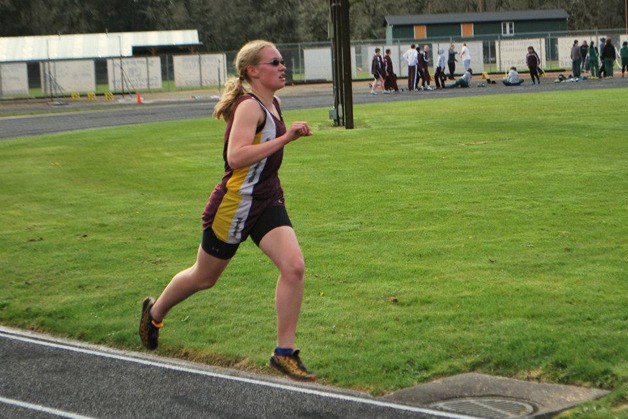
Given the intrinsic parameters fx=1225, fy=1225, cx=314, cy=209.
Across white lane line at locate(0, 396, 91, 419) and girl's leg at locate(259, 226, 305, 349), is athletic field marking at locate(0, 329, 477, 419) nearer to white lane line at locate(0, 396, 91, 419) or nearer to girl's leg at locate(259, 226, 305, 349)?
girl's leg at locate(259, 226, 305, 349)

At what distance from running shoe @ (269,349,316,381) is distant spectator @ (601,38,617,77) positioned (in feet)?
148

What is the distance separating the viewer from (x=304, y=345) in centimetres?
784

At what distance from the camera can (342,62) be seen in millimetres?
27641

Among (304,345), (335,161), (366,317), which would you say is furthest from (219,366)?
(335,161)

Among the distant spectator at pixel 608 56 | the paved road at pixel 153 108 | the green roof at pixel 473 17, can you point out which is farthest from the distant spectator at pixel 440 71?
the green roof at pixel 473 17

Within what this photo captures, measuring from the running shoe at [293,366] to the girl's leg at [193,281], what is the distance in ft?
2.10

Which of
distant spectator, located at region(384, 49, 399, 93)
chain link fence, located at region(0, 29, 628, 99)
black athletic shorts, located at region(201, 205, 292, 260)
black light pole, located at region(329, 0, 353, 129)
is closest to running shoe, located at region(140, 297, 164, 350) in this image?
black athletic shorts, located at region(201, 205, 292, 260)

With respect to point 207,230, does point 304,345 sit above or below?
below

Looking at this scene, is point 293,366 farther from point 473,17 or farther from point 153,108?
point 473,17

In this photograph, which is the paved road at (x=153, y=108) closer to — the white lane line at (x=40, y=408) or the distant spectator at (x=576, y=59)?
the distant spectator at (x=576, y=59)

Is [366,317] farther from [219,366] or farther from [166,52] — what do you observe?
[166,52]

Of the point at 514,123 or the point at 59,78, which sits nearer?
the point at 514,123

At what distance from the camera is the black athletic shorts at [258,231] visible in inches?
277

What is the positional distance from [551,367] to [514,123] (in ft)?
63.3
